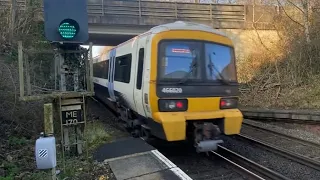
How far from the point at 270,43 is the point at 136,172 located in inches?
648

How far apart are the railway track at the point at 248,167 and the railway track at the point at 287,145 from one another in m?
1.12

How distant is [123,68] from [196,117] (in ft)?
11.5

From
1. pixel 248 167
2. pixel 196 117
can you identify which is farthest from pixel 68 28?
pixel 248 167

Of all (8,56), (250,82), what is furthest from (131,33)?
(8,56)

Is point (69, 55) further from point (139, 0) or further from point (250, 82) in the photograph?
point (139, 0)

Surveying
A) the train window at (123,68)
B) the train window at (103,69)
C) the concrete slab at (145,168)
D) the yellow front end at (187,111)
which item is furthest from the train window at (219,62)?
the train window at (103,69)

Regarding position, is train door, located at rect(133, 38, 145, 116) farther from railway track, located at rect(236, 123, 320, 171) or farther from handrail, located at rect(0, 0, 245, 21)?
handrail, located at rect(0, 0, 245, 21)

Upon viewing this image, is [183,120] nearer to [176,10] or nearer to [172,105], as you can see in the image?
[172,105]

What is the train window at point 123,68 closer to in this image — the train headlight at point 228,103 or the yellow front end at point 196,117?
the yellow front end at point 196,117

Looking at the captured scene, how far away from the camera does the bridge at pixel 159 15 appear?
20938 mm

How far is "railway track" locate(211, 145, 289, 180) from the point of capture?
19.3 ft

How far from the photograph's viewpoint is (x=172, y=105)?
6656 millimetres

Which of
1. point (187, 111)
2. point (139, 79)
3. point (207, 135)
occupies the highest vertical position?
point (139, 79)

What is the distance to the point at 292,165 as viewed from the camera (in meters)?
6.79
